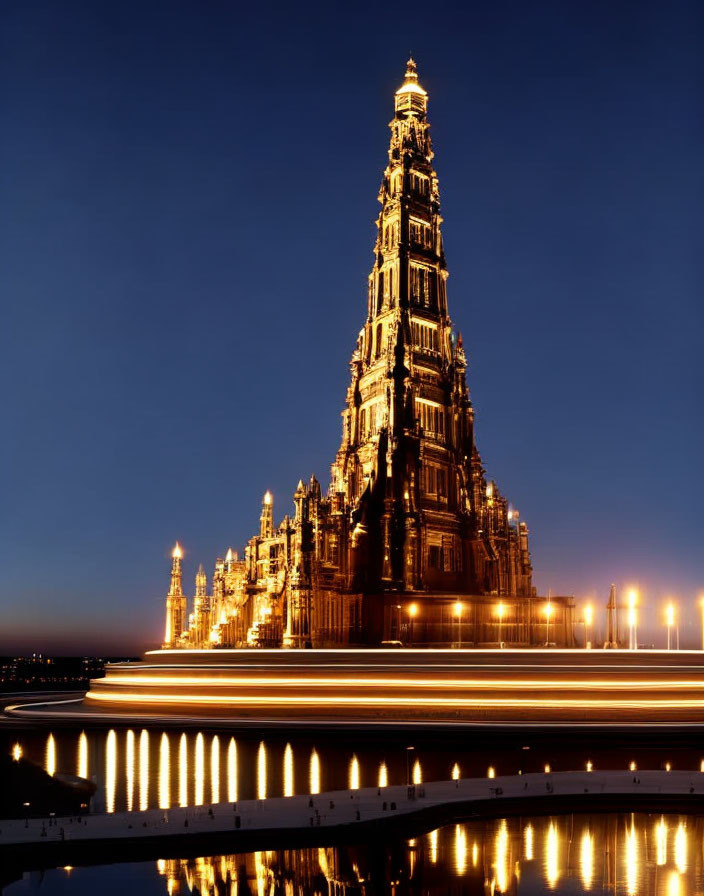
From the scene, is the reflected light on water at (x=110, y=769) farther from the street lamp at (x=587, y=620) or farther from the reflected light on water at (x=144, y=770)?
the street lamp at (x=587, y=620)

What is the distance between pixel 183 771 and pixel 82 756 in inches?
312

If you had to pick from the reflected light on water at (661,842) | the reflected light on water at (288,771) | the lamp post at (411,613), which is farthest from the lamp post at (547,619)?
the reflected light on water at (661,842)

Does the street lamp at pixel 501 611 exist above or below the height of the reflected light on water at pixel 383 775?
above

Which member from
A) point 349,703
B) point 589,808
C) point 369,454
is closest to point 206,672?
point 349,703

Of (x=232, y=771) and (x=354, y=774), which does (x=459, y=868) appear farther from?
(x=232, y=771)

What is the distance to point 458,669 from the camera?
2489 inches

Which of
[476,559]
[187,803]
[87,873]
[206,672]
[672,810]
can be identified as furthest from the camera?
[476,559]

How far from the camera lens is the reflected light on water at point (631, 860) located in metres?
28.2

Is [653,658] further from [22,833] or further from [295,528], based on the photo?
[22,833]

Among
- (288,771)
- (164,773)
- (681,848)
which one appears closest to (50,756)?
(164,773)

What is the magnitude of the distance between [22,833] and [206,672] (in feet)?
123

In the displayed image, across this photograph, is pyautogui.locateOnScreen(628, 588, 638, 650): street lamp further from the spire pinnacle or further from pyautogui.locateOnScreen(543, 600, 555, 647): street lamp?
the spire pinnacle

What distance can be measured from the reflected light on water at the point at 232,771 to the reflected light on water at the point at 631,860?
1413cm

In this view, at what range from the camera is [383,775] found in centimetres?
4497
